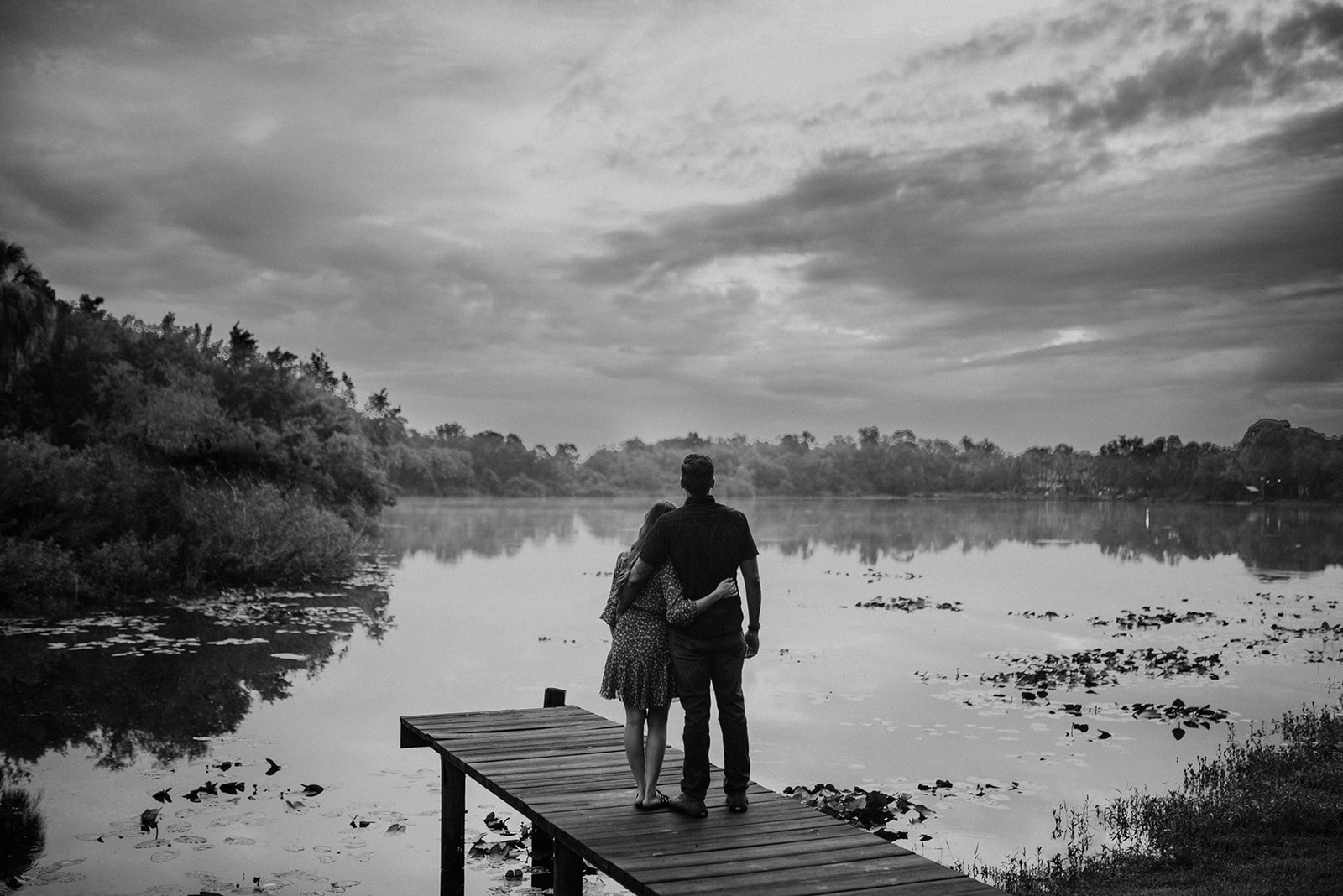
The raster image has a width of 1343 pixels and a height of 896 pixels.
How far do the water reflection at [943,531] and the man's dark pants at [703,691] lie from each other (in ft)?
111

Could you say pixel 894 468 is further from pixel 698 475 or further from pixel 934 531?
pixel 698 475

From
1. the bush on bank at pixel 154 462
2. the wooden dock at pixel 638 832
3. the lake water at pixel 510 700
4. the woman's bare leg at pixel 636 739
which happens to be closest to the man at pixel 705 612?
the woman's bare leg at pixel 636 739

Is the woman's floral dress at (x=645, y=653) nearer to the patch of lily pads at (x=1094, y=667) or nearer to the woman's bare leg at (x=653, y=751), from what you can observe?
the woman's bare leg at (x=653, y=751)

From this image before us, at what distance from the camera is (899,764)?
12.1 m

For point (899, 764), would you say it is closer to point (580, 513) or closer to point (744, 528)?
point (744, 528)

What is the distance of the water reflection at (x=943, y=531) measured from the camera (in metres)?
46.1

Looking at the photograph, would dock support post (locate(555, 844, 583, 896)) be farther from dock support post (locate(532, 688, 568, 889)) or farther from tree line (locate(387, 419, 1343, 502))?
tree line (locate(387, 419, 1343, 502))

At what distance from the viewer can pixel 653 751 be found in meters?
6.93

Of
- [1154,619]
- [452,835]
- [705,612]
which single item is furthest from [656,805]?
[1154,619]

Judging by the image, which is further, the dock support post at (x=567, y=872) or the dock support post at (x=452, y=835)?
the dock support post at (x=452, y=835)

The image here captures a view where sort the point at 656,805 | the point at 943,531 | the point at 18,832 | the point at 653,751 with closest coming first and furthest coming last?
the point at 653,751 → the point at 656,805 → the point at 18,832 → the point at 943,531

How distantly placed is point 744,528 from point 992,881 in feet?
11.8

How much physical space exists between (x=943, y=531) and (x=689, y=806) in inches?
2398

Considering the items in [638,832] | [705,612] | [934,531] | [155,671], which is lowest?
[155,671]
